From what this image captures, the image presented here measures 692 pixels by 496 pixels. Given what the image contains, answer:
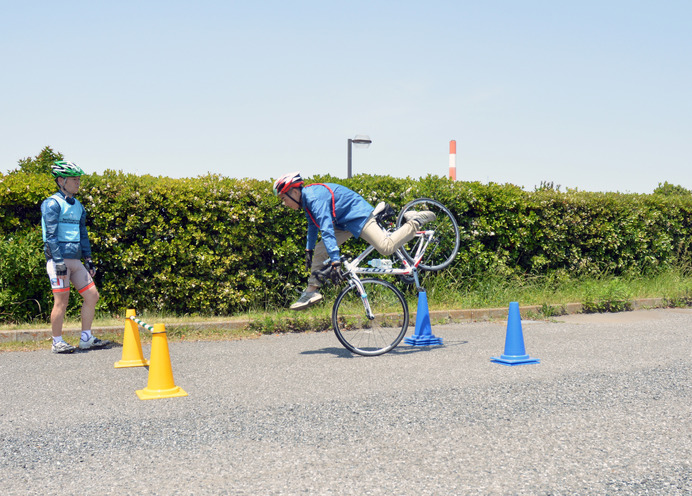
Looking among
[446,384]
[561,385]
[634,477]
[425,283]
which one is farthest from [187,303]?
[634,477]

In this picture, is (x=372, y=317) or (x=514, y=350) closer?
(x=514, y=350)

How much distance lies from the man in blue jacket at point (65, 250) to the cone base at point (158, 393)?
246 cm

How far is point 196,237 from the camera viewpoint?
8.95 m

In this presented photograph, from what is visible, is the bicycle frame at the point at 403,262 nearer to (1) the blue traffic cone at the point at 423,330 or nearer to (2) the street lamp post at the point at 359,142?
(1) the blue traffic cone at the point at 423,330

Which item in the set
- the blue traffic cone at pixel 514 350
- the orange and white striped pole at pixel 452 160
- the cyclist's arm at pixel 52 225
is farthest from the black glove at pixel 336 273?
the orange and white striped pole at pixel 452 160

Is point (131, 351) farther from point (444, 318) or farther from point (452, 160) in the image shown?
point (452, 160)

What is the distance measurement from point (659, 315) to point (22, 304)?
975 cm

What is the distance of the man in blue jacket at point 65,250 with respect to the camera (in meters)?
6.96

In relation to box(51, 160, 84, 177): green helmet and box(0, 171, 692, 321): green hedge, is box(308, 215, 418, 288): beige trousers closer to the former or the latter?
box(0, 171, 692, 321): green hedge

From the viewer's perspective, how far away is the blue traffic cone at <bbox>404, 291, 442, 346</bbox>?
746 cm

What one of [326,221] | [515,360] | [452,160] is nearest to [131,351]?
[326,221]

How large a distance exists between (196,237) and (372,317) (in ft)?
11.1

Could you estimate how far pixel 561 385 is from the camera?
17.3 ft

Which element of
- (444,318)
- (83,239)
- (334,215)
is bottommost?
(444,318)
